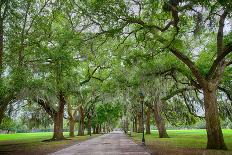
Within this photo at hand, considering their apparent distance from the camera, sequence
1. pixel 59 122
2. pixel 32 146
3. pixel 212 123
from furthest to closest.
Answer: pixel 59 122
pixel 32 146
pixel 212 123

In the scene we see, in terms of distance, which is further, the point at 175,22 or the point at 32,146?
the point at 32,146

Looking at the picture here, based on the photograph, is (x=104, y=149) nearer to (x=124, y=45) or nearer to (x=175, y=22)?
(x=124, y=45)

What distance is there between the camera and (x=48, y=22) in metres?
23.7

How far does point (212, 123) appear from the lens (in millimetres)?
19016

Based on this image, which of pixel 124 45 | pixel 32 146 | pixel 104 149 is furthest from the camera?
pixel 32 146

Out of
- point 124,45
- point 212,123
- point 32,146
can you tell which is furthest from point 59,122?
point 212,123

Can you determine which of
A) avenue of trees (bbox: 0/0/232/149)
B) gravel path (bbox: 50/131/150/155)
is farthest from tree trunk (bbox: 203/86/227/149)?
gravel path (bbox: 50/131/150/155)

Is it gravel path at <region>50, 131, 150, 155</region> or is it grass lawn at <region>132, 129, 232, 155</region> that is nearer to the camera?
grass lawn at <region>132, 129, 232, 155</region>

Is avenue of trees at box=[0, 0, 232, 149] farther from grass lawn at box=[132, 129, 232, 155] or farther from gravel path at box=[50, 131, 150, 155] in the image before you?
gravel path at box=[50, 131, 150, 155]

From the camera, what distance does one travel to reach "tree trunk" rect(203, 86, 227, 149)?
1881cm

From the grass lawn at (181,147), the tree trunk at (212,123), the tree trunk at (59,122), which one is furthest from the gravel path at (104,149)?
the tree trunk at (59,122)

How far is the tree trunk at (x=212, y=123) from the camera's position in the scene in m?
18.8

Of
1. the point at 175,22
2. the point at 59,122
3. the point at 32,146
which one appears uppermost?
the point at 175,22

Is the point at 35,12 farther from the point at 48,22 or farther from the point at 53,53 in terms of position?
the point at 53,53
